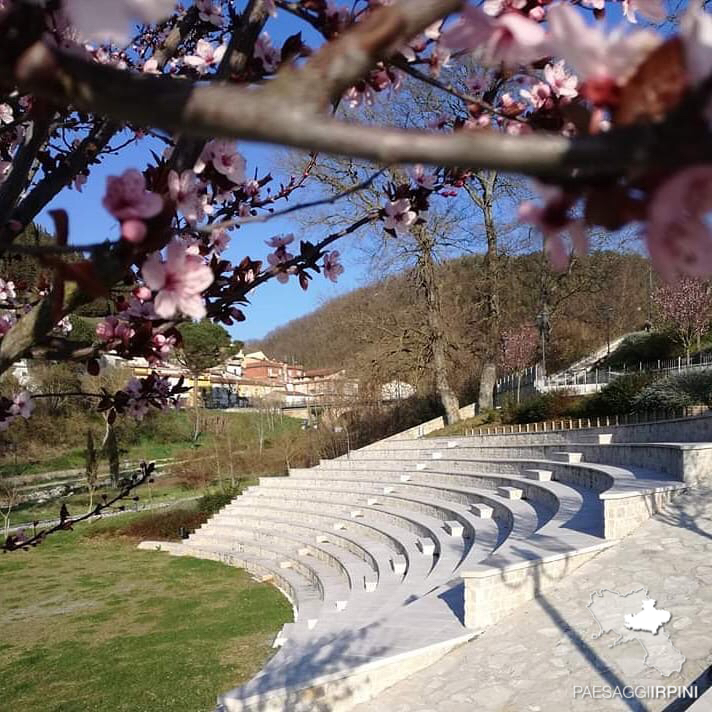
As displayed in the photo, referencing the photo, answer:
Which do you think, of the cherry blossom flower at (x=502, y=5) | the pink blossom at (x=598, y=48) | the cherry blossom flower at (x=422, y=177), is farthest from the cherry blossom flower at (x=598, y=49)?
the cherry blossom flower at (x=422, y=177)

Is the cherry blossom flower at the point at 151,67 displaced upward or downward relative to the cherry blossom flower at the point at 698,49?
upward

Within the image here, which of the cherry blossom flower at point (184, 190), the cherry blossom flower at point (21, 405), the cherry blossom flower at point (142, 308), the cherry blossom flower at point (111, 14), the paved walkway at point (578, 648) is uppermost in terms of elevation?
the cherry blossom flower at point (184, 190)

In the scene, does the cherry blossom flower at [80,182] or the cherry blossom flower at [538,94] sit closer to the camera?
the cherry blossom flower at [538,94]

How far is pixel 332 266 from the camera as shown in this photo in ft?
8.63

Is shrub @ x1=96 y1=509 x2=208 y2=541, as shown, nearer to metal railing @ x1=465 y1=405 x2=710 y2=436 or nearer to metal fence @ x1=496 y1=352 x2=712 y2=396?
metal railing @ x1=465 y1=405 x2=710 y2=436

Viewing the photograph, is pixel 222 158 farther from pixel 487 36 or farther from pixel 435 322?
pixel 435 322

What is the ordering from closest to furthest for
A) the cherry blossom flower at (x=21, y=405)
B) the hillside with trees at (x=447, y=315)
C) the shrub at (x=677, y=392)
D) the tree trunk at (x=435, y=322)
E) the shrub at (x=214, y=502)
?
the cherry blossom flower at (x=21, y=405) < the shrub at (x=677, y=392) < the shrub at (x=214, y=502) < the tree trunk at (x=435, y=322) < the hillside with trees at (x=447, y=315)

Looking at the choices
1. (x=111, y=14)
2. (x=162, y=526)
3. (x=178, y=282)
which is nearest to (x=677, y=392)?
(x=178, y=282)

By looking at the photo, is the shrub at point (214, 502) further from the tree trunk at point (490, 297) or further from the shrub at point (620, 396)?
the shrub at point (620, 396)

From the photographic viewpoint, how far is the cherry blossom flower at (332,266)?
8.63ft

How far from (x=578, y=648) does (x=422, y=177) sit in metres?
4.11

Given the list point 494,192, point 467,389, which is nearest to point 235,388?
point 467,389

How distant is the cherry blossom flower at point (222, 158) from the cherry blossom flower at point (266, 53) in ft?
1.01

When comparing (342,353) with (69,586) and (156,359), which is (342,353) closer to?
(69,586)
